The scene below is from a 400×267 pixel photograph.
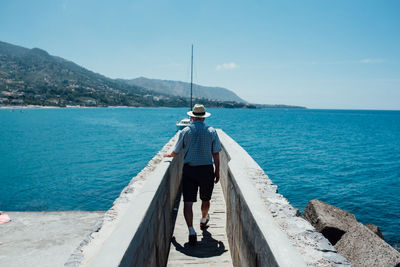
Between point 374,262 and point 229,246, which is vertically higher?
point 229,246

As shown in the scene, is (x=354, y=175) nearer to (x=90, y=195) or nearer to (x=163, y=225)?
(x=90, y=195)

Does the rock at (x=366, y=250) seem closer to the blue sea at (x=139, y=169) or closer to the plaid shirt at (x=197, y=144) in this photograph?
the plaid shirt at (x=197, y=144)

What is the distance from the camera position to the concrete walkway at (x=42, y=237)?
6102mm

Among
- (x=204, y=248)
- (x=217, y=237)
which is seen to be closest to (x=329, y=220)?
(x=217, y=237)

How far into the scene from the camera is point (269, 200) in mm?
3396

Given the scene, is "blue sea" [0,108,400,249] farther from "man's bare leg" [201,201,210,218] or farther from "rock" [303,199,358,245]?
"man's bare leg" [201,201,210,218]

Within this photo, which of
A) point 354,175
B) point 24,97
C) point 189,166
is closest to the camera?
point 189,166

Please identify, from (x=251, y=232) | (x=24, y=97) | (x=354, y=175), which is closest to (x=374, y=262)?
(x=251, y=232)

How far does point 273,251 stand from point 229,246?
233cm

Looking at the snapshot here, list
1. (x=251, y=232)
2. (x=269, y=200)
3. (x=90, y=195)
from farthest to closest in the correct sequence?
(x=90, y=195) → (x=269, y=200) → (x=251, y=232)

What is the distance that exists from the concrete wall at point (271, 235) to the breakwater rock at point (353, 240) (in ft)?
9.14

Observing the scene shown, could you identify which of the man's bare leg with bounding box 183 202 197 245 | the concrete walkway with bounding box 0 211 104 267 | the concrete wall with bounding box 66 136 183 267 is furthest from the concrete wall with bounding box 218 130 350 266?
the concrete walkway with bounding box 0 211 104 267

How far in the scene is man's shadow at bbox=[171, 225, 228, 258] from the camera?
13.2ft

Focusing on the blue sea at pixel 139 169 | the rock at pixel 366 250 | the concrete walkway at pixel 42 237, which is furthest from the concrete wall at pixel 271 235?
the blue sea at pixel 139 169
